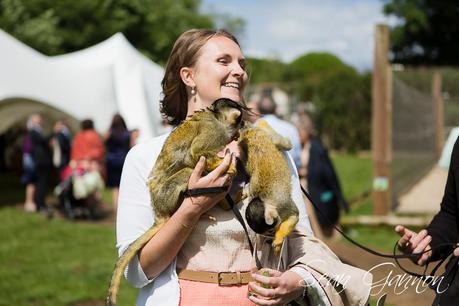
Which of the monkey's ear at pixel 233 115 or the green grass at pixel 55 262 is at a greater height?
the monkey's ear at pixel 233 115

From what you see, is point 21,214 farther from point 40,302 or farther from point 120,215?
point 120,215

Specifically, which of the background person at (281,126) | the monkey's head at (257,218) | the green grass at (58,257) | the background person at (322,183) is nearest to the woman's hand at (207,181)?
the monkey's head at (257,218)

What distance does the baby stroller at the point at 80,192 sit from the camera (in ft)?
40.6

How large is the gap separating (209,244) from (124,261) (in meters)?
0.32

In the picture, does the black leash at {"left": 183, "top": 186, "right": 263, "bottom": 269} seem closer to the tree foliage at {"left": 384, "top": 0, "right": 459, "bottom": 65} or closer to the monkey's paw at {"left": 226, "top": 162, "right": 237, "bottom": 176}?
the monkey's paw at {"left": 226, "top": 162, "right": 237, "bottom": 176}

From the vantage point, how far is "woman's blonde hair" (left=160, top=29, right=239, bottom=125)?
265cm

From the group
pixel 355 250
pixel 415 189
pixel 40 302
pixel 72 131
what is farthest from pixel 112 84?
pixel 40 302

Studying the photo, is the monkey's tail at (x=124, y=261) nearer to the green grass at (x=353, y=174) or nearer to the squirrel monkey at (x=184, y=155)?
the squirrel monkey at (x=184, y=155)

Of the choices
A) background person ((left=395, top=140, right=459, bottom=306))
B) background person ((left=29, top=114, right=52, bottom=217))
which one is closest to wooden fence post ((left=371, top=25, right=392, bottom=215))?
background person ((left=29, top=114, right=52, bottom=217))

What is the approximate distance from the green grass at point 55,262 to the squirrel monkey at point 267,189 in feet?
14.5

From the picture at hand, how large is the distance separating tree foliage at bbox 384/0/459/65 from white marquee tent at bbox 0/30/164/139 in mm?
24179

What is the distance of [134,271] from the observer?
2.46 meters

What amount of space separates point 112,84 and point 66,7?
12.3 m

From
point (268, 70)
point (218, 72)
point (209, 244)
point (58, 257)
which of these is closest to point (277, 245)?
point (209, 244)
